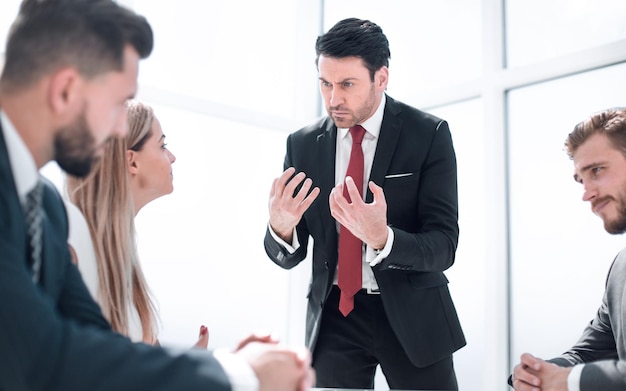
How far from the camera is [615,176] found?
2.02 metres

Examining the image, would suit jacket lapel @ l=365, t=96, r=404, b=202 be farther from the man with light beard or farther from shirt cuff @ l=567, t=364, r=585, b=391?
shirt cuff @ l=567, t=364, r=585, b=391

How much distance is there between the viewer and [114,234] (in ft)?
5.75

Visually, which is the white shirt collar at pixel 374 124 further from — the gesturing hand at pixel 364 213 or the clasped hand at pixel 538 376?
the clasped hand at pixel 538 376

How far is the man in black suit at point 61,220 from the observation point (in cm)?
78

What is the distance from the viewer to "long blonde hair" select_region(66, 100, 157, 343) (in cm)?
167

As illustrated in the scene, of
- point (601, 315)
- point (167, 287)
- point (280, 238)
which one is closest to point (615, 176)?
point (601, 315)

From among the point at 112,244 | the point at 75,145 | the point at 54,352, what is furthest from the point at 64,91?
the point at 112,244

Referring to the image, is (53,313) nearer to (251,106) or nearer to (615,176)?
(615,176)

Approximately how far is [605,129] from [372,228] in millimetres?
818

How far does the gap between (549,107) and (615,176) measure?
1.46 meters

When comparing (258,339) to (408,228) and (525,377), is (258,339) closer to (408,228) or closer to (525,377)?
(525,377)

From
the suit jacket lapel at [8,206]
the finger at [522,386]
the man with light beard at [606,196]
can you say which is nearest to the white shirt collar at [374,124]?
the man with light beard at [606,196]

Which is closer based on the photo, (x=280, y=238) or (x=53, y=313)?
(x=53, y=313)

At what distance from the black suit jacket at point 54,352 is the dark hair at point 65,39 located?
0.13 m
